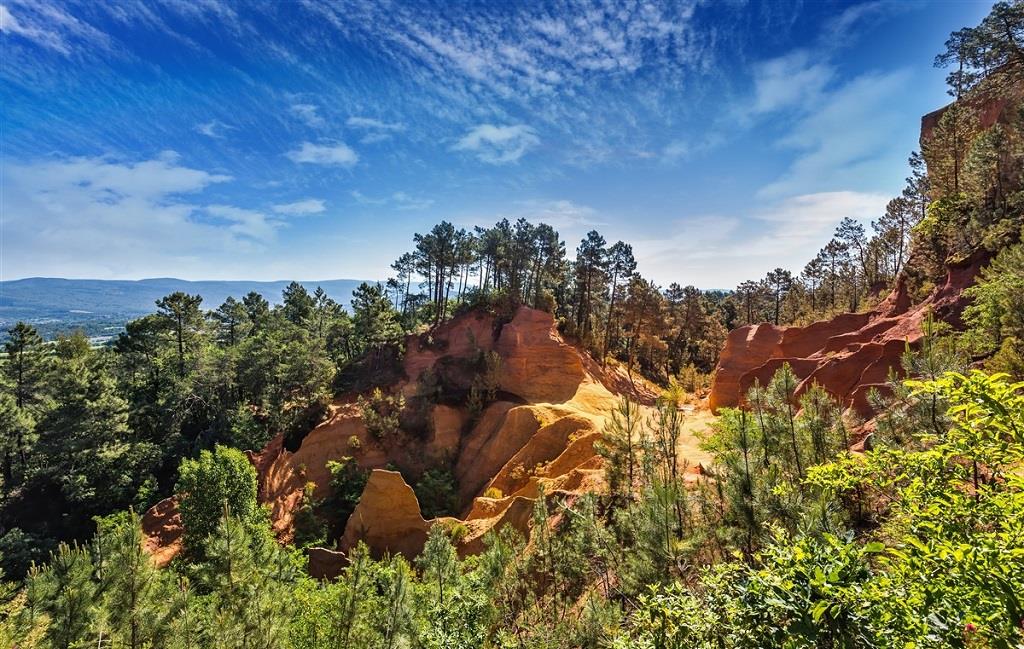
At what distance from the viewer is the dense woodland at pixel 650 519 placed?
3.93m

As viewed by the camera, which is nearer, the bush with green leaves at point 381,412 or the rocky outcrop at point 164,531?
the rocky outcrop at point 164,531

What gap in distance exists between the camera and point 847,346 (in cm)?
2302

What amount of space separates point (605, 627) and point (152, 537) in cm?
3262

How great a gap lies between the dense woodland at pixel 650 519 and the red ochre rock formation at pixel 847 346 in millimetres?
1715

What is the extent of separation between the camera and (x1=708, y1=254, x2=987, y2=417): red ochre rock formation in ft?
58.2

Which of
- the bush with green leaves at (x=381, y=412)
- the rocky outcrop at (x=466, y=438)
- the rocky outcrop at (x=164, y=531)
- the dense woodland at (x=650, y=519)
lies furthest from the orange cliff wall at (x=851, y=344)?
the rocky outcrop at (x=164, y=531)

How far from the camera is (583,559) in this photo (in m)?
10.1

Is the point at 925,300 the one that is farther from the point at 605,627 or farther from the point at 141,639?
the point at 141,639

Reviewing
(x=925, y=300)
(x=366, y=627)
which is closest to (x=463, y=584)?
(x=366, y=627)

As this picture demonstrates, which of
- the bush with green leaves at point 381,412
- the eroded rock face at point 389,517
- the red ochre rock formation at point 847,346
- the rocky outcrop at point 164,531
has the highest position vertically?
the red ochre rock formation at point 847,346

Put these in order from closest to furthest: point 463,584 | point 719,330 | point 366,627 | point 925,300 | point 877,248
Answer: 1. point 366,627
2. point 463,584
3. point 925,300
4. point 877,248
5. point 719,330

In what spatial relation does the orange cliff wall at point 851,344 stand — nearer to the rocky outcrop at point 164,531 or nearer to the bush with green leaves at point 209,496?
the bush with green leaves at point 209,496

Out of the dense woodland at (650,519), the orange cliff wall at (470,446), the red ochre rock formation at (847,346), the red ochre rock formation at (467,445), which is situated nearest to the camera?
the dense woodland at (650,519)

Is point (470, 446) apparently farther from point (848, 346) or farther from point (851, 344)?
point (851, 344)
